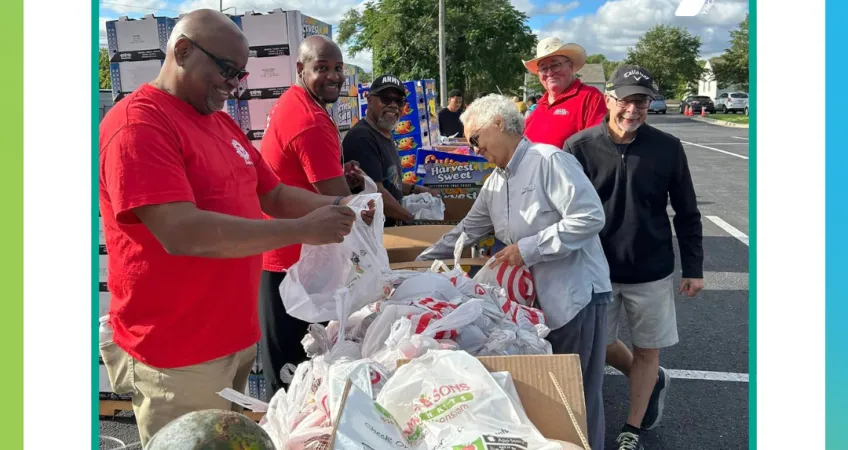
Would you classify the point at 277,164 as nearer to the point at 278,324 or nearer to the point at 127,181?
the point at 278,324

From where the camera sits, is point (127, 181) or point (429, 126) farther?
point (429, 126)

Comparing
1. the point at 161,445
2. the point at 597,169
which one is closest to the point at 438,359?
the point at 161,445

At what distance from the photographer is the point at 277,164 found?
313cm

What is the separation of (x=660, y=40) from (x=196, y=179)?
8862cm

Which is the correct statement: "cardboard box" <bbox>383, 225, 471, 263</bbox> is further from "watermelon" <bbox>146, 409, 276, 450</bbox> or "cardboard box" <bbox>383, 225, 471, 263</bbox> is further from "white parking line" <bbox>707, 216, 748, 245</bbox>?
"white parking line" <bbox>707, 216, 748, 245</bbox>

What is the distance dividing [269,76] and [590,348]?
235 cm

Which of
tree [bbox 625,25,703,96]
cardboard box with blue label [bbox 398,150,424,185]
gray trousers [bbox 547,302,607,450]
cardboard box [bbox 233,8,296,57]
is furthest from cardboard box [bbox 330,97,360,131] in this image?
tree [bbox 625,25,703,96]

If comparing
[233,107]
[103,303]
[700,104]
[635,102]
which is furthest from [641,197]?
[700,104]

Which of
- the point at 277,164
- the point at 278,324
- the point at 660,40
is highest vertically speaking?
the point at 660,40

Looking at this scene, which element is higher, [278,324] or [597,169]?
[597,169]

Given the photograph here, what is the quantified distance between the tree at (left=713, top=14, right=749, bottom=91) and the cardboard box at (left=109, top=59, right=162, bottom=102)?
59.4 m

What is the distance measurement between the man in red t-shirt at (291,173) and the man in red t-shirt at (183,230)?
748 millimetres

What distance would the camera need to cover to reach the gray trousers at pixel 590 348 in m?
2.91

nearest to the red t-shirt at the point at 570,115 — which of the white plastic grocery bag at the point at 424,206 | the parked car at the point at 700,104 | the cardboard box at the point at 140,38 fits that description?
the white plastic grocery bag at the point at 424,206
